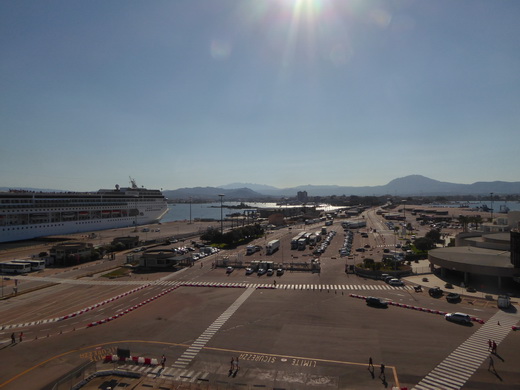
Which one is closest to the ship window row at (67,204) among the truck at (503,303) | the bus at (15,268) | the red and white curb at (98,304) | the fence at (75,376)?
the bus at (15,268)

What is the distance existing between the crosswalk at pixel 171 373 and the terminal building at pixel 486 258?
27.1 metres

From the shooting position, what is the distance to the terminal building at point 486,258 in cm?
2897

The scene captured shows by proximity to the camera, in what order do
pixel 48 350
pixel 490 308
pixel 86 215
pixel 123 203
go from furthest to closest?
1. pixel 123 203
2. pixel 86 215
3. pixel 490 308
4. pixel 48 350

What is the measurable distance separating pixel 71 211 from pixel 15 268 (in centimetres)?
4049

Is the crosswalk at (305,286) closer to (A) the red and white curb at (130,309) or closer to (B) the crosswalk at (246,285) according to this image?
(B) the crosswalk at (246,285)

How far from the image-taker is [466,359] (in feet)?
54.5

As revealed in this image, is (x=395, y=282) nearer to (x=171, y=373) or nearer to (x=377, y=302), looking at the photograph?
(x=377, y=302)

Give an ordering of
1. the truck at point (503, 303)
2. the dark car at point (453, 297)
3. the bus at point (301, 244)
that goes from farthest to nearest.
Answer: the bus at point (301, 244), the dark car at point (453, 297), the truck at point (503, 303)

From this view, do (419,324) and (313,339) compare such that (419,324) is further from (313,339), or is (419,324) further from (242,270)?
(242,270)

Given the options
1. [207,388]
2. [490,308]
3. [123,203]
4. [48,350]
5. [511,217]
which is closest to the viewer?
[207,388]

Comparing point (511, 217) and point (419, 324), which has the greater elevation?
point (511, 217)

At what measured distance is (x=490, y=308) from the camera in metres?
24.5

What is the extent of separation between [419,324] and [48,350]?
22266mm

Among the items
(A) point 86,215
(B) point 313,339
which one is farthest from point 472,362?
(A) point 86,215
